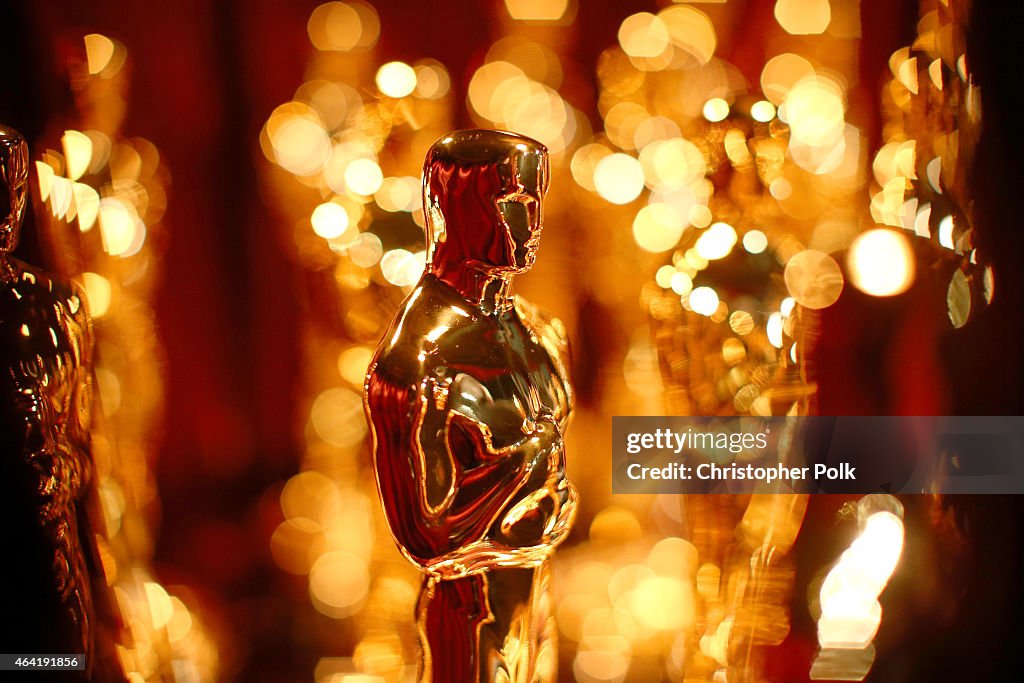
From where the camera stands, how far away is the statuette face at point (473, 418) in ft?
1.85

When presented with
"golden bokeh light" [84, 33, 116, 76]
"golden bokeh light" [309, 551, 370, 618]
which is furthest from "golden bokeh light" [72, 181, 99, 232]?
"golden bokeh light" [309, 551, 370, 618]

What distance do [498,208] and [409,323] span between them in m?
0.10

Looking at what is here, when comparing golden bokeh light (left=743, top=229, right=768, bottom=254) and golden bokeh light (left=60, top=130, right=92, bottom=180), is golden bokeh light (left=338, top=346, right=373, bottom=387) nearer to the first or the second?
golden bokeh light (left=60, top=130, right=92, bottom=180)

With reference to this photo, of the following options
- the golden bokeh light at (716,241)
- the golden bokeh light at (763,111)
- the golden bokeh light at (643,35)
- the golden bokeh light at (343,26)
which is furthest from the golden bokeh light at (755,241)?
the golden bokeh light at (343,26)

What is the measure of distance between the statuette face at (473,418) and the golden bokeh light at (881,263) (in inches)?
20.4

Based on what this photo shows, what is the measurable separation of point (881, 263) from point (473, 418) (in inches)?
24.3

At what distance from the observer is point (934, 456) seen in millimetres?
915

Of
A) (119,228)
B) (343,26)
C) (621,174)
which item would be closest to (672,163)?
(621,174)

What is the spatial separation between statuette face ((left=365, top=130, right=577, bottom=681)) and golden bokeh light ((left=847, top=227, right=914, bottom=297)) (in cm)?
52

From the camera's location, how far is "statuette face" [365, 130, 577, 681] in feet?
1.85

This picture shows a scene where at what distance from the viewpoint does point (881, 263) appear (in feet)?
3.19

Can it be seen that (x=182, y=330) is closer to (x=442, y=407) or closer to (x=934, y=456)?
(x=442, y=407)

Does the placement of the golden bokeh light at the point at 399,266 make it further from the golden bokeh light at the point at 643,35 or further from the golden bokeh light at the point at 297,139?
the golden bokeh light at the point at 643,35

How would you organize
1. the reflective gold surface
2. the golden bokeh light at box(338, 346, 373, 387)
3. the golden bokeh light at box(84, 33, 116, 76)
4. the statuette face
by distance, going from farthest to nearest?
the golden bokeh light at box(338, 346, 373, 387) < the golden bokeh light at box(84, 33, 116, 76) < the reflective gold surface < the statuette face
